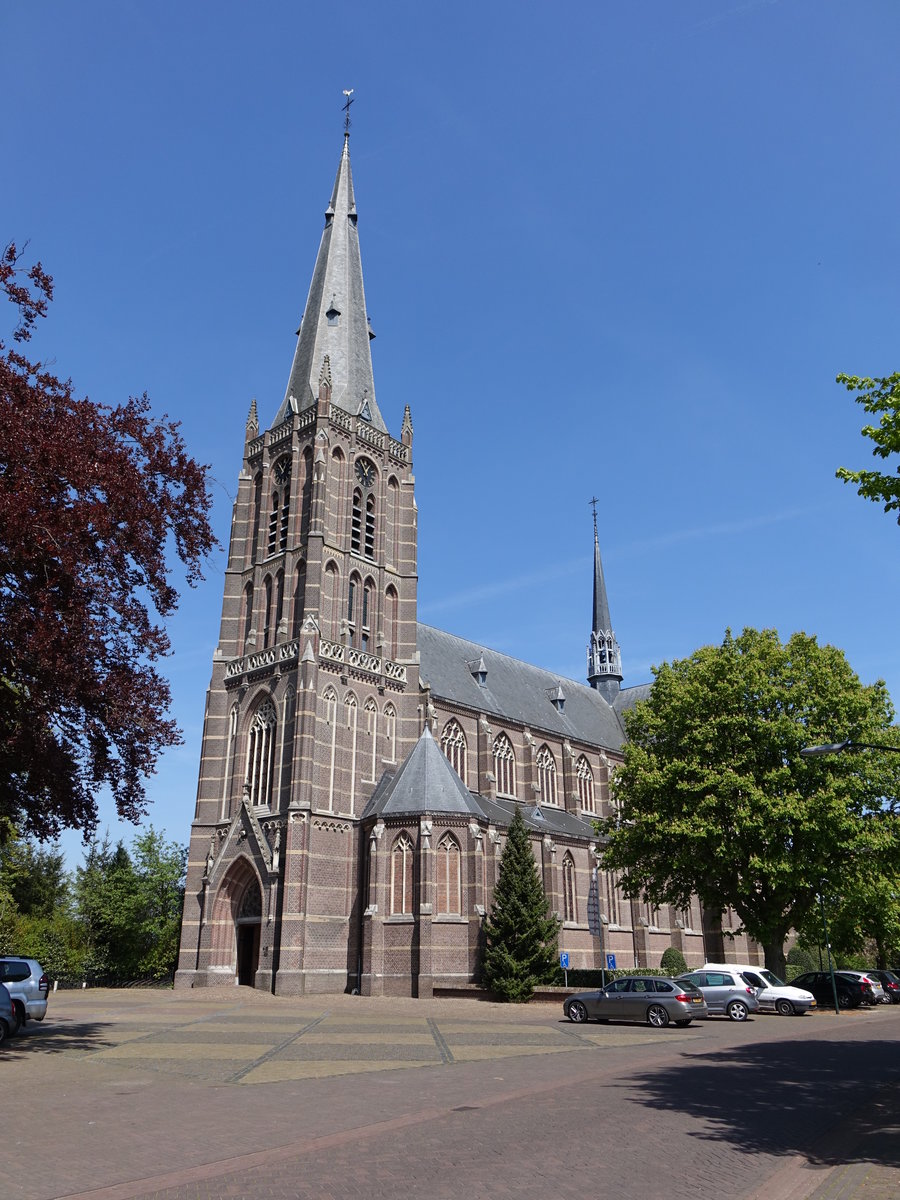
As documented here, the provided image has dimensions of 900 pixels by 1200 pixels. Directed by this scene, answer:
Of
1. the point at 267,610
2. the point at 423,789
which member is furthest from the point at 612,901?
the point at 267,610

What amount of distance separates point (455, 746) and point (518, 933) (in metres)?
14.4

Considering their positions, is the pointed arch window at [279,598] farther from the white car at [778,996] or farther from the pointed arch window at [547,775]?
the white car at [778,996]

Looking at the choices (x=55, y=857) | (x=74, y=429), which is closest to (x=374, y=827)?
(x=74, y=429)

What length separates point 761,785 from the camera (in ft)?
103

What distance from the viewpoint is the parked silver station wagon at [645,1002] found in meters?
23.1

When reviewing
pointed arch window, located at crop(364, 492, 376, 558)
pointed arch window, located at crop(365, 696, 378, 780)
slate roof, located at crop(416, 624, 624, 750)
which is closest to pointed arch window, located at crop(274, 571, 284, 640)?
pointed arch window, located at crop(364, 492, 376, 558)

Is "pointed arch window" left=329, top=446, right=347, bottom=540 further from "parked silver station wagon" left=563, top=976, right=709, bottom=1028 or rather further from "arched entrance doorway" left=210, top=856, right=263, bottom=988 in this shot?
"parked silver station wagon" left=563, top=976, right=709, bottom=1028

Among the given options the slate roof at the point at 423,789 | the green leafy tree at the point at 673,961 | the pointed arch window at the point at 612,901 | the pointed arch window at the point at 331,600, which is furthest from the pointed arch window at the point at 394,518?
the green leafy tree at the point at 673,961

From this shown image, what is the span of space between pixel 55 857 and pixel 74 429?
61418 millimetres

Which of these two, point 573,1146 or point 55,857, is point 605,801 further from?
point 573,1146

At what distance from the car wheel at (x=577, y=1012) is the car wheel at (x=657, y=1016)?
6.48 ft

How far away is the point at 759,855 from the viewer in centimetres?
3130

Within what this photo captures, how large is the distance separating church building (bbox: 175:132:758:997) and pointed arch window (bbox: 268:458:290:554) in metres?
0.12

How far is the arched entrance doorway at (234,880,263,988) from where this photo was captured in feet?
134
